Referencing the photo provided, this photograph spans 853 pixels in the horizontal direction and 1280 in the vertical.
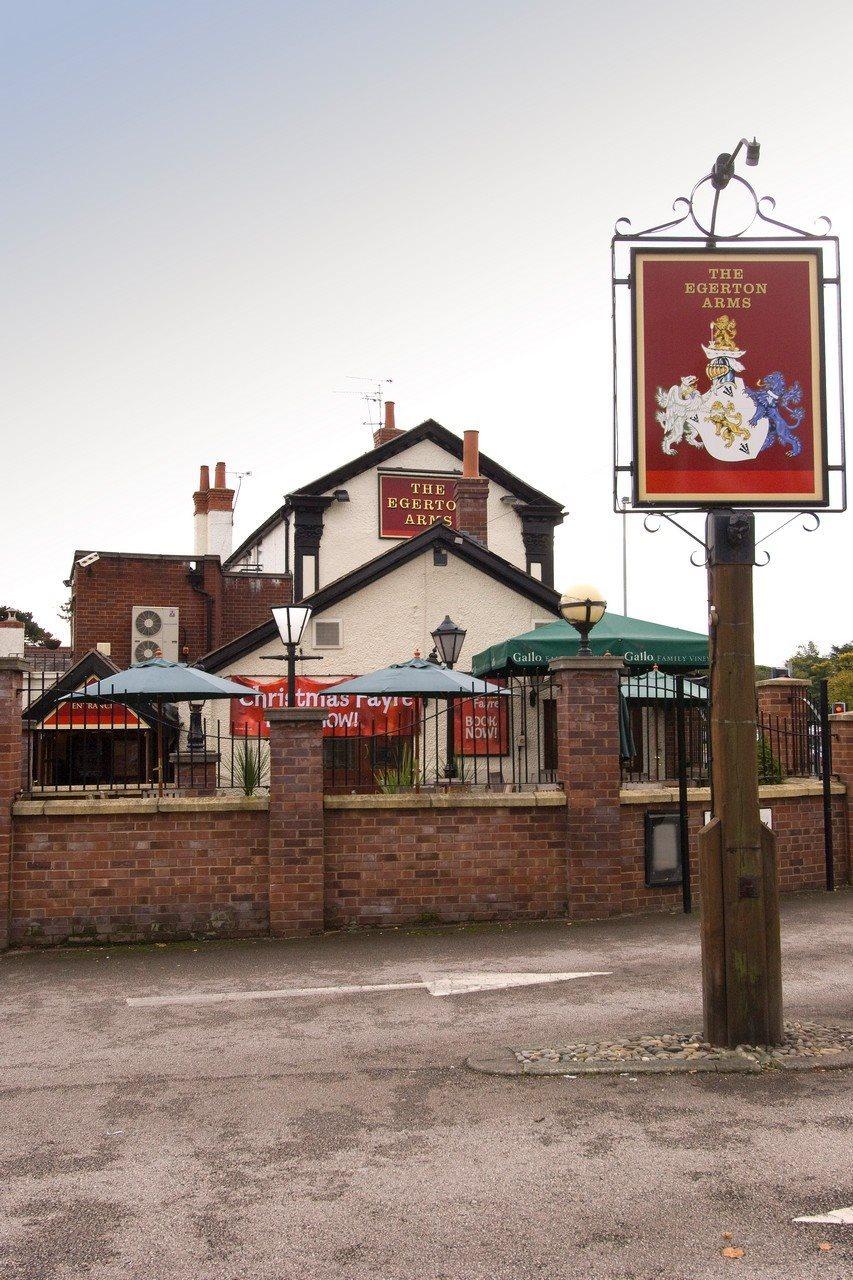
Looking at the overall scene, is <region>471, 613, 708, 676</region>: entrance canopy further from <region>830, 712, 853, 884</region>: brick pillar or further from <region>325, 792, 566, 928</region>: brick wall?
<region>325, 792, 566, 928</region>: brick wall

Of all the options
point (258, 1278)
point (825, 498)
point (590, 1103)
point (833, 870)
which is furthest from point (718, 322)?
point (833, 870)

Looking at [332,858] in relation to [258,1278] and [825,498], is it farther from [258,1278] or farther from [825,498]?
[258,1278]

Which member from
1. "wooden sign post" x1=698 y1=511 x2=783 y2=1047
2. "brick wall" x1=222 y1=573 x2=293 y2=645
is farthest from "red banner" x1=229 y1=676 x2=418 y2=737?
"wooden sign post" x1=698 y1=511 x2=783 y2=1047

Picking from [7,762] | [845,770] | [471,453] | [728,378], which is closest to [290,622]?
[7,762]

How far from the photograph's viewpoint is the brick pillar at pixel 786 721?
43.0ft

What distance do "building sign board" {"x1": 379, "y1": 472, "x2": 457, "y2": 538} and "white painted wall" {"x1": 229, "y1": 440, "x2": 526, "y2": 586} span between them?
203 mm

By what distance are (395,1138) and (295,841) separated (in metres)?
5.23

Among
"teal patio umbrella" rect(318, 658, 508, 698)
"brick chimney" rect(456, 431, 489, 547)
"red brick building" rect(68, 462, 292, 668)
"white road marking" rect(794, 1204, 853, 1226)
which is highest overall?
"brick chimney" rect(456, 431, 489, 547)

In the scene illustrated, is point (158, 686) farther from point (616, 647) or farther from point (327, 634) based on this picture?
point (327, 634)

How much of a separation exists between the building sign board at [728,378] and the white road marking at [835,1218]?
3953 millimetres

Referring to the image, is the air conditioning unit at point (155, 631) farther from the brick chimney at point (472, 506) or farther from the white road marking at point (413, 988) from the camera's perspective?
the white road marking at point (413, 988)

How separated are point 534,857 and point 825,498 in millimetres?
5121

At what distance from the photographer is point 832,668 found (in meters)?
61.1

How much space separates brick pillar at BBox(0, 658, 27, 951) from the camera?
991cm
